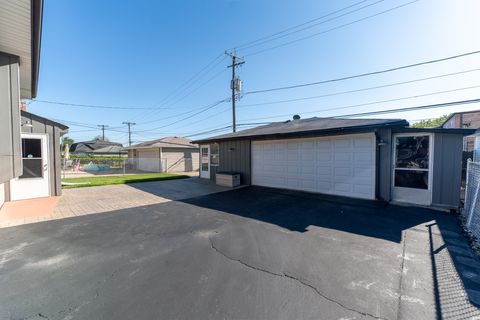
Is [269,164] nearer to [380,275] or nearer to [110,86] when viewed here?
[380,275]

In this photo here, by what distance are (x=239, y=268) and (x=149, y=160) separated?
777 inches

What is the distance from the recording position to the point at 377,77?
11016mm

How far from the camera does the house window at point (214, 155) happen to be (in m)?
12.5

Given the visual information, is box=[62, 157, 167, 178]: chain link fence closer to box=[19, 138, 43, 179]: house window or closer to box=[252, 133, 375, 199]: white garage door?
box=[19, 138, 43, 179]: house window

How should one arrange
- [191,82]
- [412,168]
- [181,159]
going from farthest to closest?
[181,159] → [191,82] → [412,168]

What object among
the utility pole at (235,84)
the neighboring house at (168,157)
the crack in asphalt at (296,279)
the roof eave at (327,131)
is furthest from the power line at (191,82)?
the crack in asphalt at (296,279)

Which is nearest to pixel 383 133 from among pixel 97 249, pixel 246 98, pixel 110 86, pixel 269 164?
pixel 269 164

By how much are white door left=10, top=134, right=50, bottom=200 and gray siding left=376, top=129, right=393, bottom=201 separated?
11.8m

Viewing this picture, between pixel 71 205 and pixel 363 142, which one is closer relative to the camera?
pixel 71 205

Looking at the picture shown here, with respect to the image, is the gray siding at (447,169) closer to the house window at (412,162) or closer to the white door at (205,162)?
the house window at (412,162)

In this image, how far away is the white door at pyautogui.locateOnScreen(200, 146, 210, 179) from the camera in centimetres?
1324

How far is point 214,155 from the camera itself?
42.0ft

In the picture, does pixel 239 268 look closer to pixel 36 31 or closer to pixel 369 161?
pixel 36 31

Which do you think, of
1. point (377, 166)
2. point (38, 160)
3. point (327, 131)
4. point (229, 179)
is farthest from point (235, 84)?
point (38, 160)
